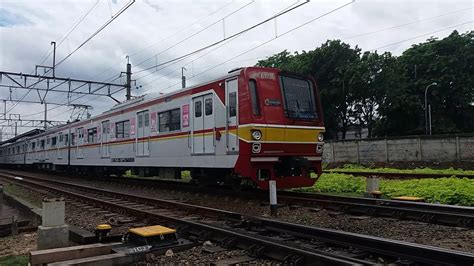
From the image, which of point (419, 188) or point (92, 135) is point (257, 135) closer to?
point (419, 188)

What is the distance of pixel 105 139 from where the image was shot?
19.5 m

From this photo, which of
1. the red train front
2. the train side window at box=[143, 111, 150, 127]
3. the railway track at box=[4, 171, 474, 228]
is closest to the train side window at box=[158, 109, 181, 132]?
the train side window at box=[143, 111, 150, 127]

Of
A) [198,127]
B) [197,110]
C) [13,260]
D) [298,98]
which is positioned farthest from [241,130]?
[13,260]

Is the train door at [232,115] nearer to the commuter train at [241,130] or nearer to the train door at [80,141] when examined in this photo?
the commuter train at [241,130]

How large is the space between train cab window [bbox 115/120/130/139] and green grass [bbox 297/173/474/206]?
764cm

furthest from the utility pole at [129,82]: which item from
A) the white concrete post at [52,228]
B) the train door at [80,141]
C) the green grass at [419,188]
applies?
the white concrete post at [52,228]

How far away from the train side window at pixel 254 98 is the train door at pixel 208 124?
1.48 meters

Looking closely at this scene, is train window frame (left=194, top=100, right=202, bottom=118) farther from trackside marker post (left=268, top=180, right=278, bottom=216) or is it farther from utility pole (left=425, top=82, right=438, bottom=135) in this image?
utility pole (left=425, top=82, right=438, bottom=135)

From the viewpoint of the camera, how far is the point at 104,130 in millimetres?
19688

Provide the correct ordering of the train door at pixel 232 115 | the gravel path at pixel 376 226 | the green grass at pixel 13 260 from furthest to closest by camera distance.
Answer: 1. the train door at pixel 232 115
2. the gravel path at pixel 376 226
3. the green grass at pixel 13 260

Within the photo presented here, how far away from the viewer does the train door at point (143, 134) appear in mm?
15031

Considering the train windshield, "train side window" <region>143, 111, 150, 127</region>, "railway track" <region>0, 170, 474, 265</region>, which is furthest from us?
"train side window" <region>143, 111, 150, 127</region>

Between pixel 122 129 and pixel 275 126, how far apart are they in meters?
9.21

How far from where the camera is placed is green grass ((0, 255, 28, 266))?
5.78m
